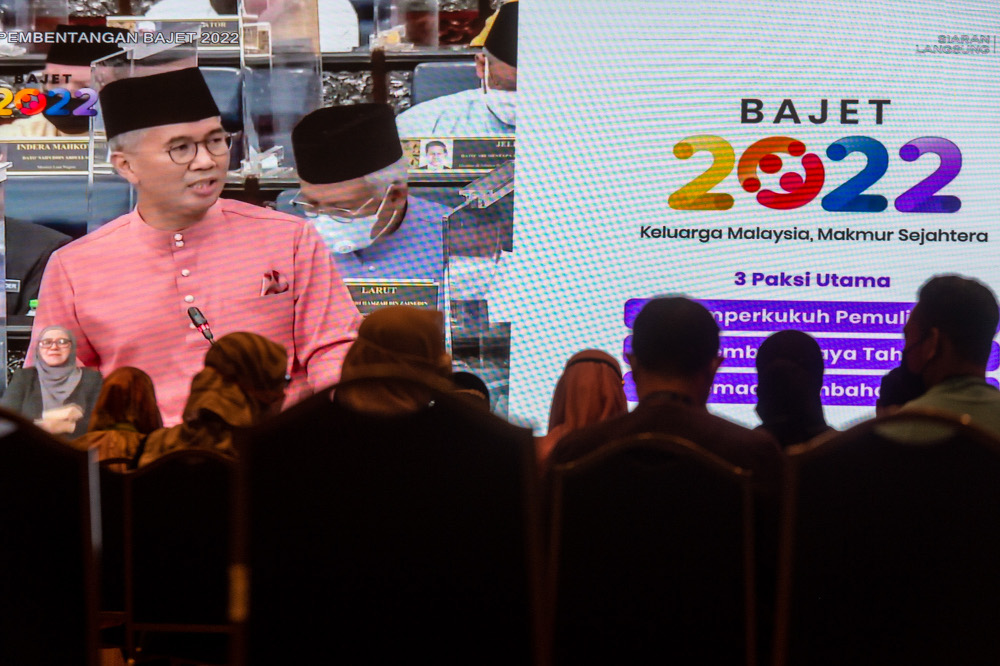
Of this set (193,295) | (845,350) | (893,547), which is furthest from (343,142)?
(893,547)

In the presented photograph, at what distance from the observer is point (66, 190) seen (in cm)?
405

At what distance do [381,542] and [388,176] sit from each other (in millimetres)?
2657

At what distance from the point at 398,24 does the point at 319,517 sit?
9.53 feet

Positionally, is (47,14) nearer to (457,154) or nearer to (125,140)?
(125,140)

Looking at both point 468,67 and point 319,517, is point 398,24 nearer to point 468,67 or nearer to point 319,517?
point 468,67

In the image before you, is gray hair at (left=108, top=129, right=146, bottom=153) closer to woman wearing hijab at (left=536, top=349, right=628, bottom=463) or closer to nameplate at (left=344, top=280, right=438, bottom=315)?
nameplate at (left=344, top=280, right=438, bottom=315)

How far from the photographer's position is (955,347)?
2.36 metres

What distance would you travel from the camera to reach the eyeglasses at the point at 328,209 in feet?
13.1

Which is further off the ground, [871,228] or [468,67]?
[468,67]

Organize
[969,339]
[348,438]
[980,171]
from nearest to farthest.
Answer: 1. [348,438]
2. [969,339]
3. [980,171]

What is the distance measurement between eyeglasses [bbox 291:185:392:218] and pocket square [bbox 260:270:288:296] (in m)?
0.28

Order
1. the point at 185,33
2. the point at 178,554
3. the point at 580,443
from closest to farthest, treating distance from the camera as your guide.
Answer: the point at 580,443
the point at 178,554
the point at 185,33

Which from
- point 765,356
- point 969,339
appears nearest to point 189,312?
point 765,356

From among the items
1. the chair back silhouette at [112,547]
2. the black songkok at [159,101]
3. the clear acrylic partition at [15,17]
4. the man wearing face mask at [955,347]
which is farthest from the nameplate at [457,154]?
the chair back silhouette at [112,547]
